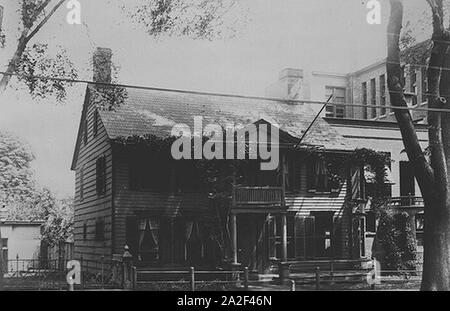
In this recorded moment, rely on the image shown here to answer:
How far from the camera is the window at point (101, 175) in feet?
47.7

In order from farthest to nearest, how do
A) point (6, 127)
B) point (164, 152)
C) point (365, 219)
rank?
point (365, 219) → point (164, 152) → point (6, 127)

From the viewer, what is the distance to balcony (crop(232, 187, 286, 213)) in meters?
15.3

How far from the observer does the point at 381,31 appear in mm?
14141

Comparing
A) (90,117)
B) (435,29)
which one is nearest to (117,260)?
(90,117)

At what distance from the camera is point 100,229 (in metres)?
14.1

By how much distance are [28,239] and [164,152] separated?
3.49m

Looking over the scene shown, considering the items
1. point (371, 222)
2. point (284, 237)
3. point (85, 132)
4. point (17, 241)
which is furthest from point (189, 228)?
point (371, 222)

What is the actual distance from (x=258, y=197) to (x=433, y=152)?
3970 mm

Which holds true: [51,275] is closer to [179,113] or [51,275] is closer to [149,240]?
[149,240]

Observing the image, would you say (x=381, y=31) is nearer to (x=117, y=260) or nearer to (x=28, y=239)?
(x=117, y=260)

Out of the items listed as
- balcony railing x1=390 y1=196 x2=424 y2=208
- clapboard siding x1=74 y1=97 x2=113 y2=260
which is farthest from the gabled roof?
balcony railing x1=390 y1=196 x2=424 y2=208

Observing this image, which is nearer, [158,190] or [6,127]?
[6,127]

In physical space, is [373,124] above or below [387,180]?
above

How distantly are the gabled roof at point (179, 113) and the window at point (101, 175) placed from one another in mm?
639
